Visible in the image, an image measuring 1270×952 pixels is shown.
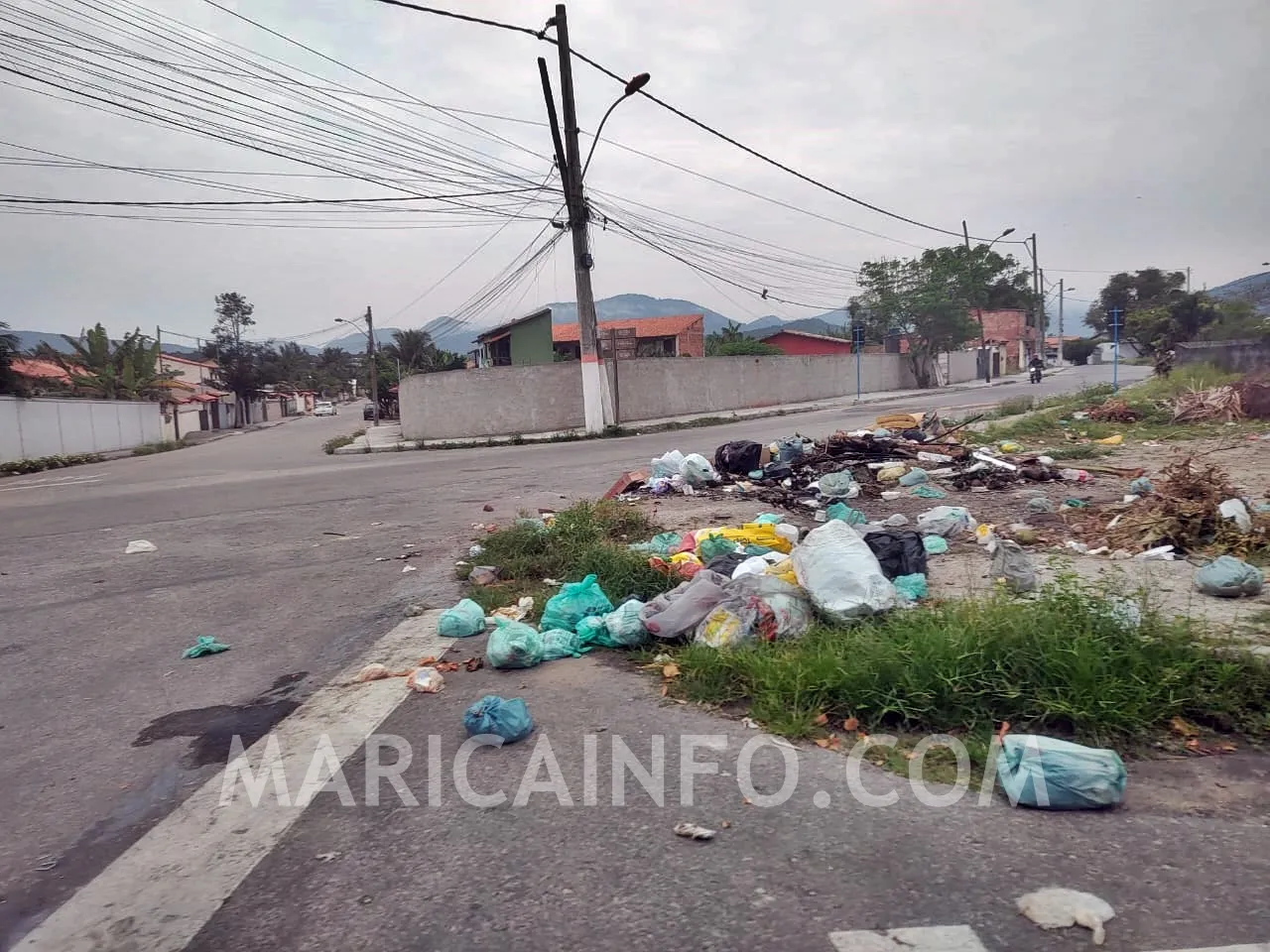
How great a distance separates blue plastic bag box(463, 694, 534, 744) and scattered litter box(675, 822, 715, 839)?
899 mm

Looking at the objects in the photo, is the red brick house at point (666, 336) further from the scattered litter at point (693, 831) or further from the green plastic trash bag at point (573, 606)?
the scattered litter at point (693, 831)

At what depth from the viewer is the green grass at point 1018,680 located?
3.08 meters

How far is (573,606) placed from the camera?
4645mm

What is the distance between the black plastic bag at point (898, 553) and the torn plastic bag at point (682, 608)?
1.13 m

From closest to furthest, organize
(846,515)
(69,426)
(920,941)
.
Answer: (920,941) < (846,515) < (69,426)

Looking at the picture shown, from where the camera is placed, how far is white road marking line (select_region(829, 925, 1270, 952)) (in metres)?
1.98

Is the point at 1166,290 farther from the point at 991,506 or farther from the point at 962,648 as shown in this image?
the point at 962,648

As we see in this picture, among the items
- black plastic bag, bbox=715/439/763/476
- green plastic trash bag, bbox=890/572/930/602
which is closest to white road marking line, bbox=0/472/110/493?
black plastic bag, bbox=715/439/763/476

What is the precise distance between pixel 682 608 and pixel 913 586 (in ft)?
4.62

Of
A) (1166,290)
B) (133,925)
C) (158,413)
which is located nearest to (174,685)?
(133,925)

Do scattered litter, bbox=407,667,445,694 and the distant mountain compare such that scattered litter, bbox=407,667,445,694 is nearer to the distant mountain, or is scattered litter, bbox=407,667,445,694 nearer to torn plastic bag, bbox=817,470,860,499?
torn plastic bag, bbox=817,470,860,499

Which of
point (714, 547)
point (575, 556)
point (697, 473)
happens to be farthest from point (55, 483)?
point (714, 547)

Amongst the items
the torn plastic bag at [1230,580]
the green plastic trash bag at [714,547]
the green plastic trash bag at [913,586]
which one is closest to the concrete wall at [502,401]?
the green plastic trash bag at [714,547]

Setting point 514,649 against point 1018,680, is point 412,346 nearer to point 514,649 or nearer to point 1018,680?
point 514,649
